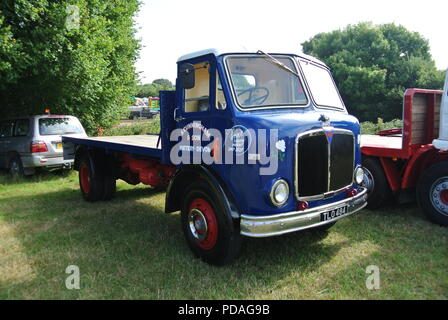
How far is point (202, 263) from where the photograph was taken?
162 inches

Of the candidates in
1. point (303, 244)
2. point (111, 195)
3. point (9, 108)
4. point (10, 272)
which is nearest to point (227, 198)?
point (303, 244)

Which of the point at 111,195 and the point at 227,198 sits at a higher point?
the point at 227,198

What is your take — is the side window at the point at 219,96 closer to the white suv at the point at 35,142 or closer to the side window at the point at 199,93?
the side window at the point at 199,93

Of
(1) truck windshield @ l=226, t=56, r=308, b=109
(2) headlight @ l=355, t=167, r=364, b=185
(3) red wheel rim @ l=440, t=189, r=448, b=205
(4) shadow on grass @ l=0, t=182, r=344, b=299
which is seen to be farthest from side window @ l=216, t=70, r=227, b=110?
(3) red wheel rim @ l=440, t=189, r=448, b=205

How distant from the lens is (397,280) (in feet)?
12.2

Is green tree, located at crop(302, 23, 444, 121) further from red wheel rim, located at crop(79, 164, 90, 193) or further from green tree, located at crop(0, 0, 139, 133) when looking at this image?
red wheel rim, located at crop(79, 164, 90, 193)

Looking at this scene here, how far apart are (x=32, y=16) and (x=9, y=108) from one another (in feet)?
12.5

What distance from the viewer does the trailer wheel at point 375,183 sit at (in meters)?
6.00

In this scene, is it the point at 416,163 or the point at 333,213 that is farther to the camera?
the point at 416,163

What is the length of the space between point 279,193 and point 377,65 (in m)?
34.1

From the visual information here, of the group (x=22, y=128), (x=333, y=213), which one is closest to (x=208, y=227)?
(x=333, y=213)

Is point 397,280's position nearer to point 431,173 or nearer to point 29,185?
point 431,173

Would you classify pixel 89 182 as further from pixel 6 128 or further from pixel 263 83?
pixel 6 128

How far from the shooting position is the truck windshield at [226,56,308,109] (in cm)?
409
